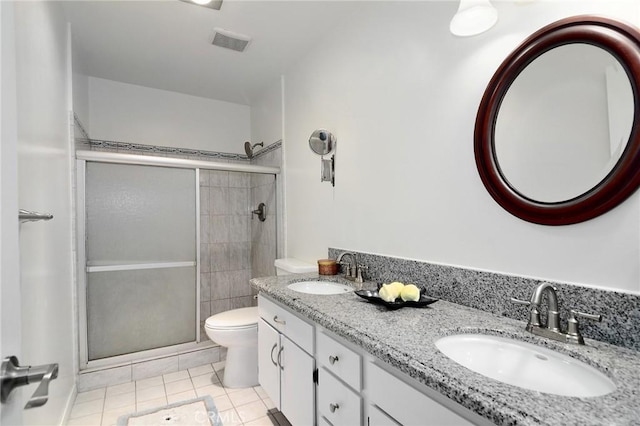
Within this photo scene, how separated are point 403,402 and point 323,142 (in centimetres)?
165

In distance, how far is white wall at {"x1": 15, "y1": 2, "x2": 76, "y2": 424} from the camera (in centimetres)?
119

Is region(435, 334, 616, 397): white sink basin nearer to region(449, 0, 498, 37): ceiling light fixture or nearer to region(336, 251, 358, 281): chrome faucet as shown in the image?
region(336, 251, 358, 281): chrome faucet

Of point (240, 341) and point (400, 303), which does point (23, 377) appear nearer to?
point (400, 303)

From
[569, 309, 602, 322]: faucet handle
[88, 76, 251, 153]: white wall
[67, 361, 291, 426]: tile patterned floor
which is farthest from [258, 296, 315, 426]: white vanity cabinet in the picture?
[88, 76, 251, 153]: white wall

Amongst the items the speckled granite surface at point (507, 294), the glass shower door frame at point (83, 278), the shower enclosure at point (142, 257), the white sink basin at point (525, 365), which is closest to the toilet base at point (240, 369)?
the shower enclosure at point (142, 257)

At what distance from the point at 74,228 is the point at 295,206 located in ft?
5.28

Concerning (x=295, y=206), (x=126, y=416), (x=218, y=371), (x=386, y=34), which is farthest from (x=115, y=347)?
(x=386, y=34)

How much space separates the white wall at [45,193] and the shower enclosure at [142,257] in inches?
9.1

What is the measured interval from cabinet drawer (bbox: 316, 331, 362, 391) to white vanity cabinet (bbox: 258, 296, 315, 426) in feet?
0.26

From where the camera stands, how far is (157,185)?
2.63 meters

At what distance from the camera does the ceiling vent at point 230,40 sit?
224 cm

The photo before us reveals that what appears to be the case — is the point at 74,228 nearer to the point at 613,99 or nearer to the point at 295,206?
the point at 295,206

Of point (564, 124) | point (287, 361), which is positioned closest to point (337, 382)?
point (287, 361)

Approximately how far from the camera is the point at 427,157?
1.48m
